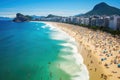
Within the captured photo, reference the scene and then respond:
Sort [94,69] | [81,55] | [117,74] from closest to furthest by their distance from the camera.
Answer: [117,74]
[94,69]
[81,55]

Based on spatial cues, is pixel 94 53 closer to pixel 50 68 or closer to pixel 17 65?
pixel 50 68

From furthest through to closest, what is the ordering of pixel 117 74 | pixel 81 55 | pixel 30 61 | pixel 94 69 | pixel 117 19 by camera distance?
pixel 117 19, pixel 81 55, pixel 30 61, pixel 94 69, pixel 117 74

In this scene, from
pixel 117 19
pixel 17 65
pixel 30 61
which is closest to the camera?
pixel 17 65

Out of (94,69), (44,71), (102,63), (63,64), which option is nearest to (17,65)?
(44,71)

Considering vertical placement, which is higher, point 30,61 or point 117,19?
point 117,19

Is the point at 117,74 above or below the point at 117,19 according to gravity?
below

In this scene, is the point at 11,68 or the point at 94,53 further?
the point at 94,53

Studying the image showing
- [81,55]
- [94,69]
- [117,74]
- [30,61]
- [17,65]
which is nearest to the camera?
[117,74]

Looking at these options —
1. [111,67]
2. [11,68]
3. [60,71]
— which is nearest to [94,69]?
[111,67]

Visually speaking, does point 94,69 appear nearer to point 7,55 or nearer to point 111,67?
point 111,67
